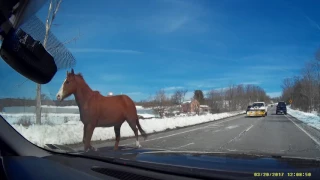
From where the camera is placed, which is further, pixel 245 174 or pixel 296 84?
pixel 296 84

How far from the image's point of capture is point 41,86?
11.2 ft

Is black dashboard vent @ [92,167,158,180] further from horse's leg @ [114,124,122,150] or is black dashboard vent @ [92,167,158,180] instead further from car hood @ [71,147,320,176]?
horse's leg @ [114,124,122,150]

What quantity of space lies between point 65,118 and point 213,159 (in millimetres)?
2170

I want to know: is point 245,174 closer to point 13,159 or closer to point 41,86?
point 13,159

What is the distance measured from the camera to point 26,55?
8.73 feet

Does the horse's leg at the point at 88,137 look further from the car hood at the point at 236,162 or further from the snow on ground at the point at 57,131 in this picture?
the car hood at the point at 236,162

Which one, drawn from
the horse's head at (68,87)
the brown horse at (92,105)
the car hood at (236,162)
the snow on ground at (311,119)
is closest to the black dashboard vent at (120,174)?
the car hood at (236,162)

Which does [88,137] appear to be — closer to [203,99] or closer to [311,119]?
[203,99]

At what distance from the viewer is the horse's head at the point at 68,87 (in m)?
3.40

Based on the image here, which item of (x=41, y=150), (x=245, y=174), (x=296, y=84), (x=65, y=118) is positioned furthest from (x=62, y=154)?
(x=296, y=84)

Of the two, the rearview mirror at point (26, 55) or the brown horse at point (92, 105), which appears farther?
the brown horse at point (92, 105)

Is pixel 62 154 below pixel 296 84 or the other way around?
below

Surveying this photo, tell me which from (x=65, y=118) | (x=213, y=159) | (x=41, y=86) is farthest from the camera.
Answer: (x=65, y=118)

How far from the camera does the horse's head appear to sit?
11.1 feet
